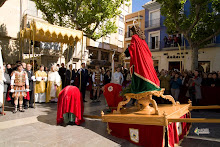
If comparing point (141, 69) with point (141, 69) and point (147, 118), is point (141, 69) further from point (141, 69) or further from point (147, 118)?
point (147, 118)

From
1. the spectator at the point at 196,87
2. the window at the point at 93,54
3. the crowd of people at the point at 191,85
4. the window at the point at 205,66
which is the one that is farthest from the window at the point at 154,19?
the spectator at the point at 196,87

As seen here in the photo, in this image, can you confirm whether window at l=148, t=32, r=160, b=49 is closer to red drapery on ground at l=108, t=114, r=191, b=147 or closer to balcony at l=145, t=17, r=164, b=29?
balcony at l=145, t=17, r=164, b=29

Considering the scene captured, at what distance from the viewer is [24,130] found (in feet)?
13.9

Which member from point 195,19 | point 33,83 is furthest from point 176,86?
point 195,19

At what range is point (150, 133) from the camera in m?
3.30

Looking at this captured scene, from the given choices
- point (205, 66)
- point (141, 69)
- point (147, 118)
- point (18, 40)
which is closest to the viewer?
point (147, 118)

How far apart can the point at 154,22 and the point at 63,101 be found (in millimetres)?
20750

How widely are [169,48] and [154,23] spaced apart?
4652 millimetres

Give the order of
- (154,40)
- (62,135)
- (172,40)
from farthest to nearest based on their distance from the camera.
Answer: (154,40) < (172,40) < (62,135)

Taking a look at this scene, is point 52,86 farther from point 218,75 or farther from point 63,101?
point 218,75

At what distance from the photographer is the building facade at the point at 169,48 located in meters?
17.0

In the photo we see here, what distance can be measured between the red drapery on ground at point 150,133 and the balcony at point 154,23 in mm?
19829

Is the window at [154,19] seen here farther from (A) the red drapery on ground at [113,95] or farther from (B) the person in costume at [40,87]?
(A) the red drapery on ground at [113,95]

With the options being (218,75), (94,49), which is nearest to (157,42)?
(94,49)
